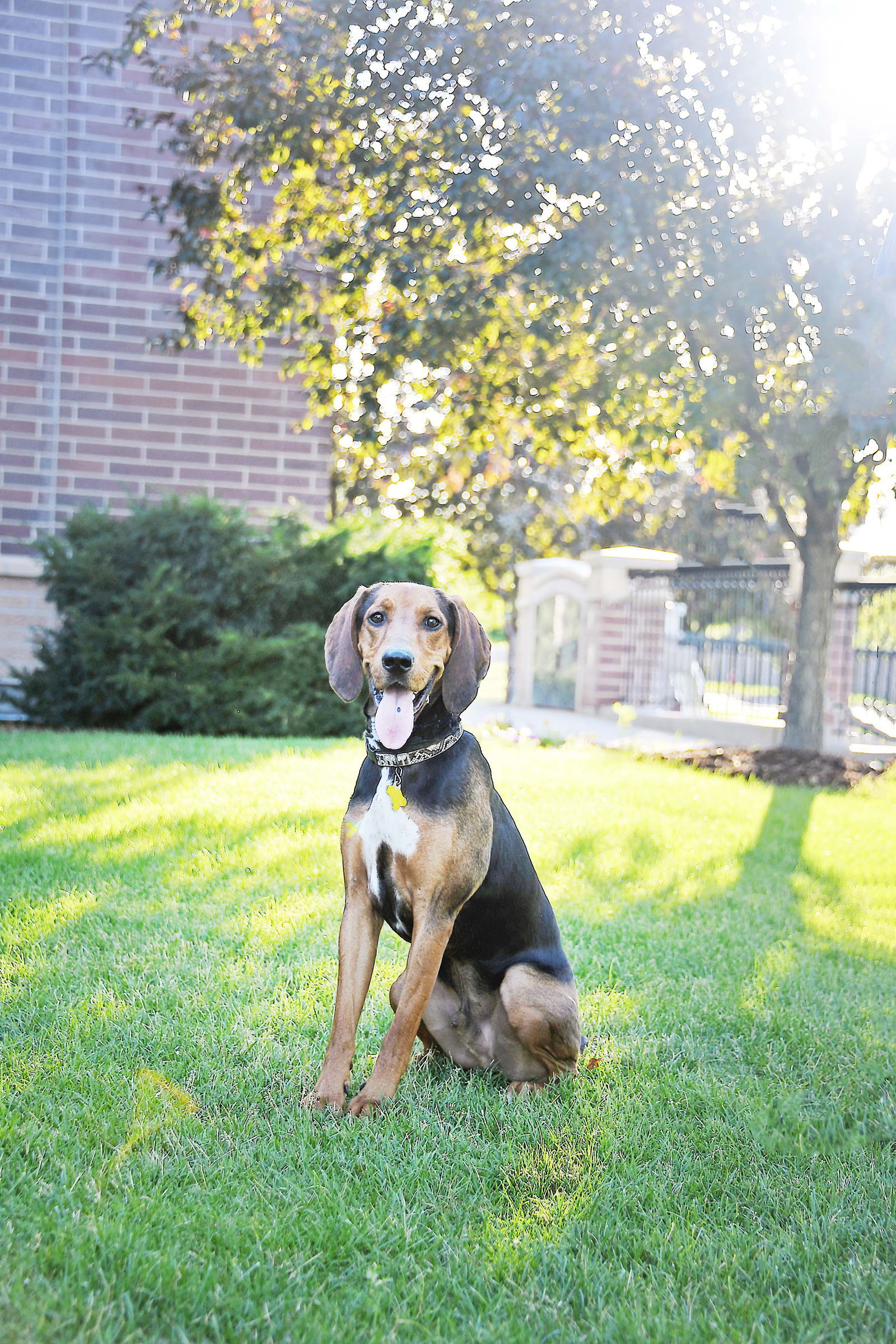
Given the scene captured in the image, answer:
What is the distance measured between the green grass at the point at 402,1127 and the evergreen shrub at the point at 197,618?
10.7ft

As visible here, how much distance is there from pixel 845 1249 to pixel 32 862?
12.0 ft

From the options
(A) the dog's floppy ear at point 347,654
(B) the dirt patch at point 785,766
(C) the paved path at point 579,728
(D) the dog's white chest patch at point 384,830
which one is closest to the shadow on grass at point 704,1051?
(D) the dog's white chest patch at point 384,830

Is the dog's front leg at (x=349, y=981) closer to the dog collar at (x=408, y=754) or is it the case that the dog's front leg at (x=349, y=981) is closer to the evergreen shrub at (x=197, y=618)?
the dog collar at (x=408, y=754)

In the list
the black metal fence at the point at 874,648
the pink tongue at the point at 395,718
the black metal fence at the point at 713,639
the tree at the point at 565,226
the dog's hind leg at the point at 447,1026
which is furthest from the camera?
the black metal fence at the point at 713,639

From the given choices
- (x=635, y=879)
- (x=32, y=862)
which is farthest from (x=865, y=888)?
(x=32, y=862)

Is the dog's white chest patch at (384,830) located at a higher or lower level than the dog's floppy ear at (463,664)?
lower

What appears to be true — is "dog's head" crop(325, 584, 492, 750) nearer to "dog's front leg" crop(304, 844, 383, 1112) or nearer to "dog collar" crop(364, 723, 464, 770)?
"dog collar" crop(364, 723, 464, 770)

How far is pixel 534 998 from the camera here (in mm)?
3043

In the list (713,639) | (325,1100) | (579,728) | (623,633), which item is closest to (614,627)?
(623,633)

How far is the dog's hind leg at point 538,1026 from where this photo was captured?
9.96 feet

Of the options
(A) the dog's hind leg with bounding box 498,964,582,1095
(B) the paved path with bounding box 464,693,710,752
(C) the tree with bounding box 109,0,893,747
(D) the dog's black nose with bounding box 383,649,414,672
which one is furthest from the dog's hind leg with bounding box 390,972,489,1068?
(B) the paved path with bounding box 464,693,710,752

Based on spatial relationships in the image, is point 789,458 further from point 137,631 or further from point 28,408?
point 28,408

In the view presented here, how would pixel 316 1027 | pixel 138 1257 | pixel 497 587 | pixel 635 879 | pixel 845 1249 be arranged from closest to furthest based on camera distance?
pixel 138 1257, pixel 845 1249, pixel 316 1027, pixel 635 879, pixel 497 587

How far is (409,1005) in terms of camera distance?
290 centimetres
